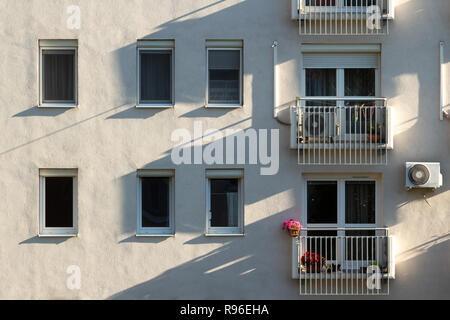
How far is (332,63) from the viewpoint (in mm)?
13039

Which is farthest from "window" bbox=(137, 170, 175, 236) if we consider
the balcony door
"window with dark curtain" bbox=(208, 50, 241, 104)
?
the balcony door

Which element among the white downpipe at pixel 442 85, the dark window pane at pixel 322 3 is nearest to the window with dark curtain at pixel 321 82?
the dark window pane at pixel 322 3

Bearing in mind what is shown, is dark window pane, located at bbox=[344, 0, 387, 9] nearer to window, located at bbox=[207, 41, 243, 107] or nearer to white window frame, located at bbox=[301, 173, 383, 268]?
window, located at bbox=[207, 41, 243, 107]

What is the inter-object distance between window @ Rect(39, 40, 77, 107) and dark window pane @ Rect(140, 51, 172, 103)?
1388 mm

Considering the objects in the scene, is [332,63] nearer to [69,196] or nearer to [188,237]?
[188,237]

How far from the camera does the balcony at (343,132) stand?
40.6 ft

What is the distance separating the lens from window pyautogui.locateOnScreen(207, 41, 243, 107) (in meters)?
12.9

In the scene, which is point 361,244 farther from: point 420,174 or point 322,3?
point 322,3

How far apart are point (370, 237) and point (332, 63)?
3.60 m

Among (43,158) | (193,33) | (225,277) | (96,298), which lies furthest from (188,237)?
(193,33)

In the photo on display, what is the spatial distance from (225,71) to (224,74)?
0.06 meters

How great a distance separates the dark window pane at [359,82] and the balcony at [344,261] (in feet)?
9.15

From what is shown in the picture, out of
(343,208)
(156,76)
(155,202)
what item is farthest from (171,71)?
(343,208)

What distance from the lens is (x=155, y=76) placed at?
1302cm
